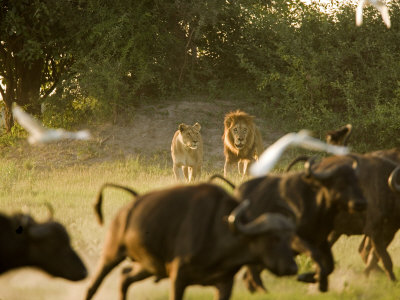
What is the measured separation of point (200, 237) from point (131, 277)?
144cm

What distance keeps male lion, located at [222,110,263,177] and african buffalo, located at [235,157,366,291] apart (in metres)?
9.76

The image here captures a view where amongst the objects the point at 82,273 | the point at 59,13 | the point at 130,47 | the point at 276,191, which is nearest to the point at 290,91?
the point at 130,47

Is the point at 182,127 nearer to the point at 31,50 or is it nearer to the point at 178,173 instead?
the point at 178,173

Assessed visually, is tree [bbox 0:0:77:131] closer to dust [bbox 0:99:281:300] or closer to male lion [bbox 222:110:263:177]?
dust [bbox 0:99:281:300]

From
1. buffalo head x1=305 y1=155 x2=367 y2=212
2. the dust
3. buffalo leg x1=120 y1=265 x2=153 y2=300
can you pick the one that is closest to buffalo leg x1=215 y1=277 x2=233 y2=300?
buffalo leg x1=120 y1=265 x2=153 y2=300

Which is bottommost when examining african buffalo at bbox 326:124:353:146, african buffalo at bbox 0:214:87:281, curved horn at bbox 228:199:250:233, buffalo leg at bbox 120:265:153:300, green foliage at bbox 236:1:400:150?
buffalo leg at bbox 120:265:153:300

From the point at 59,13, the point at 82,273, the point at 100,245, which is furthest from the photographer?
the point at 59,13

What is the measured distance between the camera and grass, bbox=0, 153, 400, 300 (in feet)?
27.6

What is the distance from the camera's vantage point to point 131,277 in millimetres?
7406

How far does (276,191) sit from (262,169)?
225cm

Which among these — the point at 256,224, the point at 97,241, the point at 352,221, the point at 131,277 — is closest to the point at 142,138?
the point at 97,241

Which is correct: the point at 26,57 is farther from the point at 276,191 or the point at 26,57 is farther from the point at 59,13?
the point at 276,191

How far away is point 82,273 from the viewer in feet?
21.4

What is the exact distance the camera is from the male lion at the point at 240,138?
17.7m
